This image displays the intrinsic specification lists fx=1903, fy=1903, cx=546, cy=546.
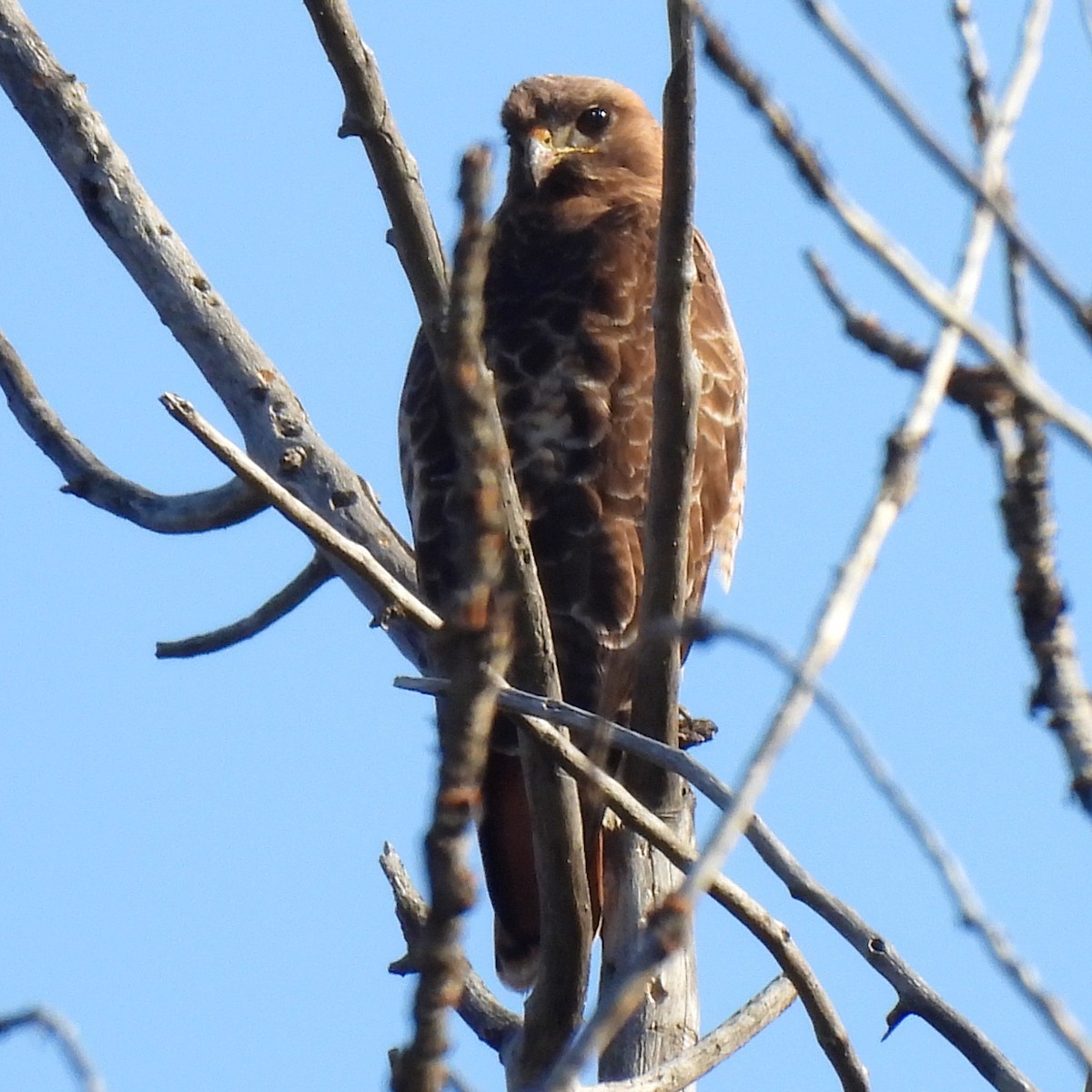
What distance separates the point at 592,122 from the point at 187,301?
1.73 m

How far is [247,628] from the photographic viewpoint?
4332 mm

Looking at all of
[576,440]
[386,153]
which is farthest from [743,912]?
[576,440]

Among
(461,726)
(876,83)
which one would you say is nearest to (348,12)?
(876,83)

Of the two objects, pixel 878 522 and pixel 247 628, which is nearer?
pixel 878 522

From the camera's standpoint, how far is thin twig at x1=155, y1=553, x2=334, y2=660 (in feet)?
14.1

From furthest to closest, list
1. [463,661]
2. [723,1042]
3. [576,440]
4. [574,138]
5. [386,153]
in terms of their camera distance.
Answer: [574,138] → [576,440] → [723,1042] → [386,153] → [463,661]

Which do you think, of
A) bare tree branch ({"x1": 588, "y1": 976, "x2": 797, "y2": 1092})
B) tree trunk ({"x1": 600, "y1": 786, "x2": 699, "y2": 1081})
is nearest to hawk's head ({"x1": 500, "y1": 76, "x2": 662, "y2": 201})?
tree trunk ({"x1": 600, "y1": 786, "x2": 699, "y2": 1081})

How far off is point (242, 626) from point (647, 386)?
108 cm

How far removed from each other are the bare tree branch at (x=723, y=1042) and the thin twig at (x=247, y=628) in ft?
5.02

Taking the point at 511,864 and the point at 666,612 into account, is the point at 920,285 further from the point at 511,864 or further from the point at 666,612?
the point at 511,864

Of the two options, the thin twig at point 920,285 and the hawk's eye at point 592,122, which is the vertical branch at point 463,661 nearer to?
the thin twig at point 920,285

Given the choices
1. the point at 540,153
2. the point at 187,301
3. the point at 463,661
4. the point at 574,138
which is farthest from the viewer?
the point at 574,138

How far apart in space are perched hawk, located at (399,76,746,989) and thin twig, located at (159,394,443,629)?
1280 mm

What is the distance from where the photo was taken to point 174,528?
4.29 metres
